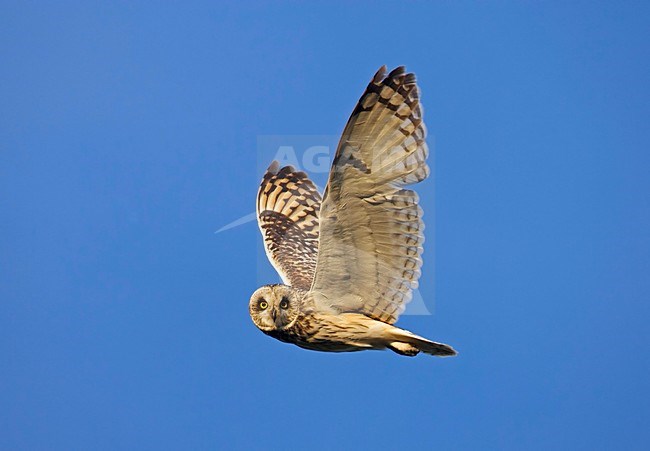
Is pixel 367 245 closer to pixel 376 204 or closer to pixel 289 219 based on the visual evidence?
pixel 376 204

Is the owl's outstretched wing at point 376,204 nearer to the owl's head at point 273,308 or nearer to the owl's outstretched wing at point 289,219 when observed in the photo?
the owl's head at point 273,308

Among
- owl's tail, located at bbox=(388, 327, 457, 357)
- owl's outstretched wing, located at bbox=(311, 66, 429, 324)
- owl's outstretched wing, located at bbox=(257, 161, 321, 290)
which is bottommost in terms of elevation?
owl's tail, located at bbox=(388, 327, 457, 357)

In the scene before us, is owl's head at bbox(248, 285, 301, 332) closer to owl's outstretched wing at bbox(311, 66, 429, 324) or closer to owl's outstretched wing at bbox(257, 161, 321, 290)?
owl's outstretched wing at bbox(311, 66, 429, 324)

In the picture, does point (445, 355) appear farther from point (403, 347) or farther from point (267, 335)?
point (267, 335)

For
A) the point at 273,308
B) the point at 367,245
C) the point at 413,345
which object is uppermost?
the point at 367,245

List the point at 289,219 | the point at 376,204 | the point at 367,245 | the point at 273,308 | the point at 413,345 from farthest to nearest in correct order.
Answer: the point at 289,219 → the point at 413,345 → the point at 273,308 → the point at 367,245 → the point at 376,204

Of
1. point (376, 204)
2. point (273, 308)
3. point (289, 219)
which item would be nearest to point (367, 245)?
point (376, 204)

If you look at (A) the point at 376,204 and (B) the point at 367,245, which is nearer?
(A) the point at 376,204

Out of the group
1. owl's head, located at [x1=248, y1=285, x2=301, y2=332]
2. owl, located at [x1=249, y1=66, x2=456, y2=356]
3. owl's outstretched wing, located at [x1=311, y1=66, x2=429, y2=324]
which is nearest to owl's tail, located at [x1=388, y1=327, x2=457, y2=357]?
owl, located at [x1=249, y1=66, x2=456, y2=356]
